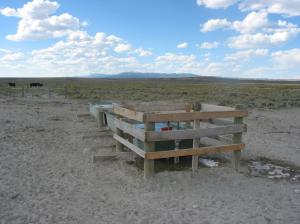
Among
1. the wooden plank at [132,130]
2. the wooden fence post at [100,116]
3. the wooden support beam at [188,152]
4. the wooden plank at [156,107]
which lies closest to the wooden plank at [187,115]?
the wooden plank at [132,130]

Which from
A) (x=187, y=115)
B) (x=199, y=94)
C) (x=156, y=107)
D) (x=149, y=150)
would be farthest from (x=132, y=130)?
(x=199, y=94)

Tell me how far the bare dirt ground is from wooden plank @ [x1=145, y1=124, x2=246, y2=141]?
75cm

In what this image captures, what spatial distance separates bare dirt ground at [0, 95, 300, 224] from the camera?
4.78 meters

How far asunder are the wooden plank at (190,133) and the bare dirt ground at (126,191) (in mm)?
752

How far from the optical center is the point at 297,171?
721cm

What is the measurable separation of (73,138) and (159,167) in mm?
4167

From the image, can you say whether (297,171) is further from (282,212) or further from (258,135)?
(258,135)

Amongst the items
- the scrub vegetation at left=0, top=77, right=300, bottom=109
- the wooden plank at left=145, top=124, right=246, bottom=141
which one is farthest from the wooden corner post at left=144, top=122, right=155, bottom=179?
the scrub vegetation at left=0, top=77, right=300, bottom=109

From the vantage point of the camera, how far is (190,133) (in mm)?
6543

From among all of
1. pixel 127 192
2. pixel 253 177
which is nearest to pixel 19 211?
pixel 127 192

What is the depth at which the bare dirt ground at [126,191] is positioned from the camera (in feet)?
15.7

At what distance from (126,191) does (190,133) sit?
1644 millimetres

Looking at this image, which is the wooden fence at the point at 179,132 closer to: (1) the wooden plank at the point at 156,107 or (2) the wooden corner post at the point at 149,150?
(2) the wooden corner post at the point at 149,150

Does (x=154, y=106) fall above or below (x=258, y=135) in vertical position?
above
